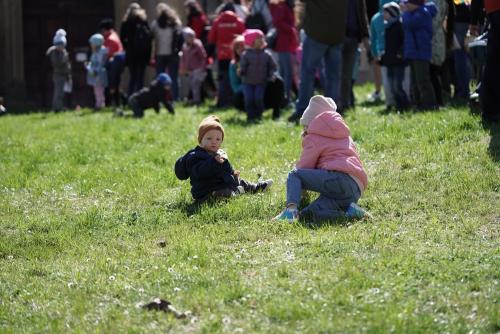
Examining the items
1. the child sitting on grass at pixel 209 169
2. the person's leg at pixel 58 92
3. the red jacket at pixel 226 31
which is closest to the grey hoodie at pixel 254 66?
the red jacket at pixel 226 31

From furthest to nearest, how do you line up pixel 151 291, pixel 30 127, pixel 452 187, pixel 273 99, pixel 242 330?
pixel 30 127, pixel 273 99, pixel 452 187, pixel 151 291, pixel 242 330

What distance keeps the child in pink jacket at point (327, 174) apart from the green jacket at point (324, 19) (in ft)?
16.4

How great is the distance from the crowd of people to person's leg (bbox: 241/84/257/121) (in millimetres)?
15

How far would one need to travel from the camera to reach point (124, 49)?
20469 mm

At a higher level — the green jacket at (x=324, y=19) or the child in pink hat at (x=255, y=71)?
the green jacket at (x=324, y=19)

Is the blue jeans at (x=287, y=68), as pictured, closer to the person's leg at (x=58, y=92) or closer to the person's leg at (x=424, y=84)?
the person's leg at (x=424, y=84)

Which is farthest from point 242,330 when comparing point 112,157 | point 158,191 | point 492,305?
point 112,157

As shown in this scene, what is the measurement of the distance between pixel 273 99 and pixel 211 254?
8.17 m

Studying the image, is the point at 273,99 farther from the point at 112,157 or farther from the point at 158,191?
the point at 158,191

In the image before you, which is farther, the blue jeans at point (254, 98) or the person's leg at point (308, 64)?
the blue jeans at point (254, 98)

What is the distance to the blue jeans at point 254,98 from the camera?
15.6 metres

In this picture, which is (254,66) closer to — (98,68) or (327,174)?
(98,68)

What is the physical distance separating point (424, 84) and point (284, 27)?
168 inches

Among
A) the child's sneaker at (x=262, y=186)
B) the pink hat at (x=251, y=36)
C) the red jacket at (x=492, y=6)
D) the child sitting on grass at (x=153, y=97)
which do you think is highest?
the red jacket at (x=492, y=6)
